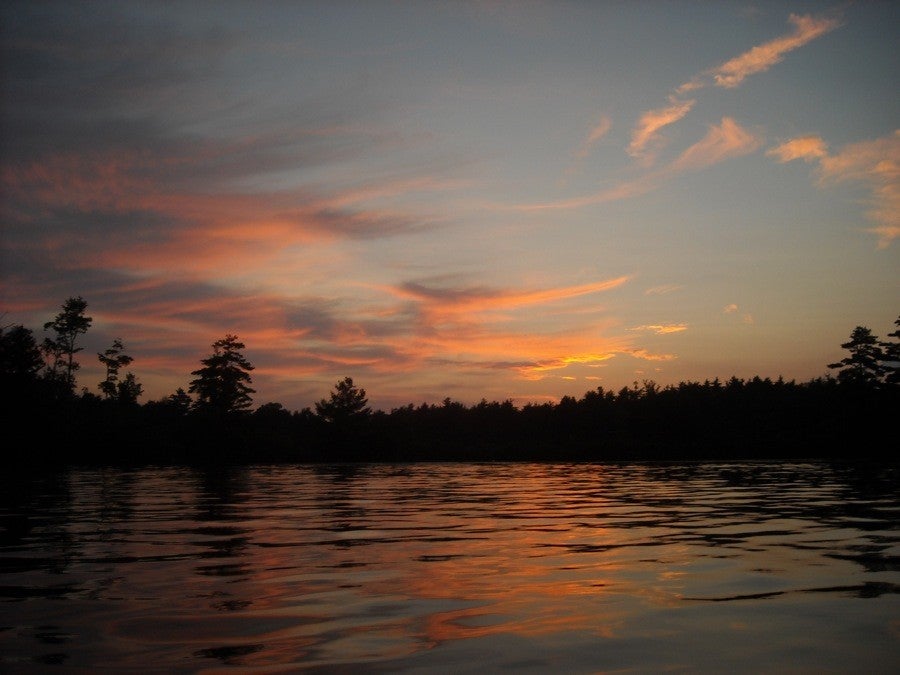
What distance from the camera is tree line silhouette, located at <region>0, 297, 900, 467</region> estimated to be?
219 feet

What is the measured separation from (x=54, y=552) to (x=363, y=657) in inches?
295

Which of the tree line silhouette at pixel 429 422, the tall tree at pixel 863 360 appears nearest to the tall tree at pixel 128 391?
the tree line silhouette at pixel 429 422

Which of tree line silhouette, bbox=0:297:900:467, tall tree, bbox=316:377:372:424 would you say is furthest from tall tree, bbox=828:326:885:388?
tall tree, bbox=316:377:372:424

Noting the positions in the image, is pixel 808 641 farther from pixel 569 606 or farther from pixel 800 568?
pixel 800 568

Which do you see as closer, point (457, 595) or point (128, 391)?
point (457, 595)

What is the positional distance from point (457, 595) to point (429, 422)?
10357 centimetres

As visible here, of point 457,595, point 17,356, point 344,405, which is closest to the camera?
point 457,595

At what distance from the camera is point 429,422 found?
110 m

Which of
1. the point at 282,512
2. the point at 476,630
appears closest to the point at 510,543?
the point at 476,630

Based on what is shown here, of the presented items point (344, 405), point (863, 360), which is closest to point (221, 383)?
point (344, 405)

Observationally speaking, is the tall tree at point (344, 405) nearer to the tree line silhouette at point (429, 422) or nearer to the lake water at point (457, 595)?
the tree line silhouette at point (429, 422)

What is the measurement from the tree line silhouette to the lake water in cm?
5033

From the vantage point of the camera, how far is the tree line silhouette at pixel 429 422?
66750 millimetres

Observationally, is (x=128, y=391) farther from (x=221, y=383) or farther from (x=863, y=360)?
(x=863, y=360)
